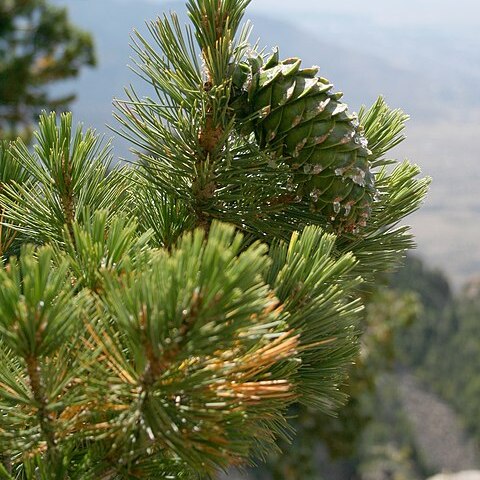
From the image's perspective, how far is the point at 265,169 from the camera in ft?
2.84

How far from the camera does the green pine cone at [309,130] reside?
0.78 meters

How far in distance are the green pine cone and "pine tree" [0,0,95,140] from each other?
605 centimetres

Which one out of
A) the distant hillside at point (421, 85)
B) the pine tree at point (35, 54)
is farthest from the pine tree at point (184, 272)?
the distant hillside at point (421, 85)

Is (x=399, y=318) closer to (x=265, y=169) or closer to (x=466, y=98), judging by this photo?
(x=265, y=169)

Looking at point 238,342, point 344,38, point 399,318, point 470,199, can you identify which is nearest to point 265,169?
point 238,342

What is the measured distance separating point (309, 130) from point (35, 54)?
261 inches

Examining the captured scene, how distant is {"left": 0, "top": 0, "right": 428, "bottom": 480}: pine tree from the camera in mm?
519

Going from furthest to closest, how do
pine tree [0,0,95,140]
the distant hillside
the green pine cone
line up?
the distant hillside
pine tree [0,0,95,140]
the green pine cone

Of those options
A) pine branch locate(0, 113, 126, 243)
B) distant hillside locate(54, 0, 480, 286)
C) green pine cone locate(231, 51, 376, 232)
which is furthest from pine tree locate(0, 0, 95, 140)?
distant hillside locate(54, 0, 480, 286)

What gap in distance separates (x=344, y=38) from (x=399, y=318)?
17547cm

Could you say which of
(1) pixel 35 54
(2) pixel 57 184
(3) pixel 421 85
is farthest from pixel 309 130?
(3) pixel 421 85

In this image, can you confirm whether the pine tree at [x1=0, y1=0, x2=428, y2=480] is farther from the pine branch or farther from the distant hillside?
the distant hillside

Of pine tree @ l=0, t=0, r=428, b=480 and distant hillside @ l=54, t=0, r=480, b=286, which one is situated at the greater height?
distant hillside @ l=54, t=0, r=480, b=286

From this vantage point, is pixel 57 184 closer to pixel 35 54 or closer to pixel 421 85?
pixel 35 54
